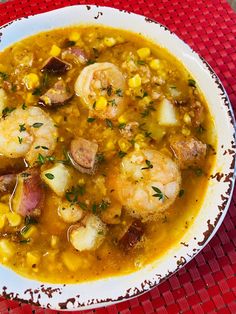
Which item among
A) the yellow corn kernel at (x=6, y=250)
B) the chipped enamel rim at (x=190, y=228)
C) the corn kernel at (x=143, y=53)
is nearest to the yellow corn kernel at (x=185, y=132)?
the chipped enamel rim at (x=190, y=228)

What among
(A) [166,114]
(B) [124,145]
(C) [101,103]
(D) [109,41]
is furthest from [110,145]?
(D) [109,41]

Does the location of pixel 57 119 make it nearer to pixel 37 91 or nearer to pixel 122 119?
pixel 37 91

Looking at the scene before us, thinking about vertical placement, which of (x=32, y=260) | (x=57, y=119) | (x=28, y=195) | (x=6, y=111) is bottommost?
(x=32, y=260)

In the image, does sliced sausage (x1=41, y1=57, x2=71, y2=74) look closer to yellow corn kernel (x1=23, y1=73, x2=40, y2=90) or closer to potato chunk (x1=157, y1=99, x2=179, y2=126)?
yellow corn kernel (x1=23, y1=73, x2=40, y2=90)

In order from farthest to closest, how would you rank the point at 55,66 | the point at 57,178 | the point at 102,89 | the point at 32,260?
1. the point at 55,66
2. the point at 102,89
3. the point at 57,178
4. the point at 32,260

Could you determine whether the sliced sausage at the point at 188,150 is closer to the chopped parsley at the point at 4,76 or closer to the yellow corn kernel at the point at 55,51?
the yellow corn kernel at the point at 55,51

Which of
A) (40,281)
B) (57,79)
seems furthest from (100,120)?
(40,281)

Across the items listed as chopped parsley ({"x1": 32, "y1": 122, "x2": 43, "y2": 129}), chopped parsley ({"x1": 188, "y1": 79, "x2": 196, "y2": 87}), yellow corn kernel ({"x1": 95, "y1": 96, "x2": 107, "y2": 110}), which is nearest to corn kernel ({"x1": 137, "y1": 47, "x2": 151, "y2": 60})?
chopped parsley ({"x1": 188, "y1": 79, "x2": 196, "y2": 87})
